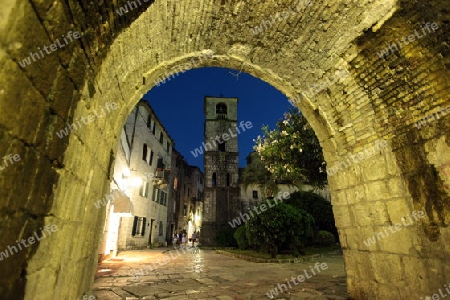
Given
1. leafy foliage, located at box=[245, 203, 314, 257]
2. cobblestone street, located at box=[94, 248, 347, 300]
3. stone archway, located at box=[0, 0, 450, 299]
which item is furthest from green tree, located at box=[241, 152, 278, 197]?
stone archway, located at box=[0, 0, 450, 299]

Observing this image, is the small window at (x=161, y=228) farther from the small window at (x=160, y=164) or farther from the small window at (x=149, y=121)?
the small window at (x=149, y=121)

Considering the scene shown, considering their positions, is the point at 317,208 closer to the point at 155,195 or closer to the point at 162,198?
the point at 155,195

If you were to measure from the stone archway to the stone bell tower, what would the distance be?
19.7 meters

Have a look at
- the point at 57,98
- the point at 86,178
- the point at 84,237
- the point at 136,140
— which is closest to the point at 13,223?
the point at 57,98

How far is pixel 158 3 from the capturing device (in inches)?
112

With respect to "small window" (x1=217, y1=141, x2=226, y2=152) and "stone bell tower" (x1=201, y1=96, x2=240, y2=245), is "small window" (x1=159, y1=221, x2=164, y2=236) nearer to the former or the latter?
"stone bell tower" (x1=201, y1=96, x2=240, y2=245)

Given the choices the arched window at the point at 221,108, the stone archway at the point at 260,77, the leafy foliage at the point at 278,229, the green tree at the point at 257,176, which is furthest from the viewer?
the arched window at the point at 221,108

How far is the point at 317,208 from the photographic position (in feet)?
61.4

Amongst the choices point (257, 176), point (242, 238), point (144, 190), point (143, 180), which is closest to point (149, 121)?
point (143, 180)

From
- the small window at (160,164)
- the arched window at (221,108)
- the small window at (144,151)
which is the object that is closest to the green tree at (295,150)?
the small window at (144,151)

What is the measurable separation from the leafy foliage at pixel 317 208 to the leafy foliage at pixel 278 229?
A: 8039 millimetres

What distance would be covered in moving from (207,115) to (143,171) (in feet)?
38.0

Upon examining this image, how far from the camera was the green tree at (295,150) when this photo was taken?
32.5 feet

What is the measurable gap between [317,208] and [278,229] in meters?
9.61
